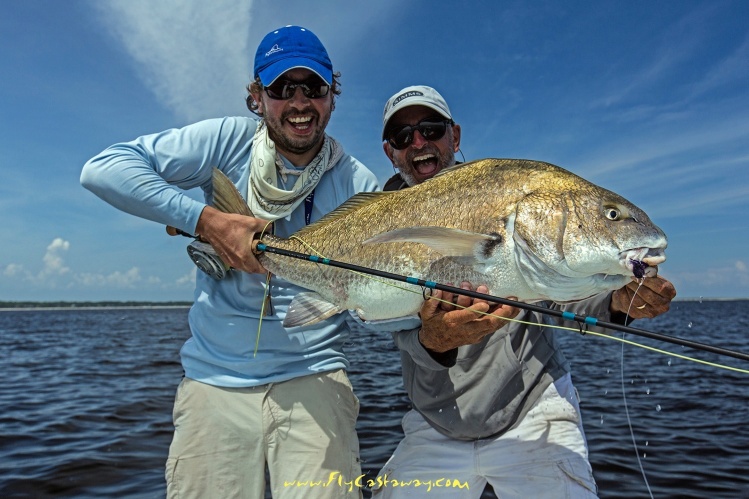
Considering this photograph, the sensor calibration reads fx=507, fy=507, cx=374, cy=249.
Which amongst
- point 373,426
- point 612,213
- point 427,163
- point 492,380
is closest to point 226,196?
point 427,163

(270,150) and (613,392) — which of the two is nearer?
(270,150)

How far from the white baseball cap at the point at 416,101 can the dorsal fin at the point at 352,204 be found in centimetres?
144

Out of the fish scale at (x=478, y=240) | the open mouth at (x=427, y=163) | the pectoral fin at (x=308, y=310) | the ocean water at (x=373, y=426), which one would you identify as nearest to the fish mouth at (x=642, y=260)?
the fish scale at (x=478, y=240)

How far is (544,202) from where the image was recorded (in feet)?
8.80

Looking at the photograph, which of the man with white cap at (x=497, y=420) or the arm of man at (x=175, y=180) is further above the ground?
the arm of man at (x=175, y=180)

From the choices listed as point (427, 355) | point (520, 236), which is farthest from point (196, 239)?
point (520, 236)

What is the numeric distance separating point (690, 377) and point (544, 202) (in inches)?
533

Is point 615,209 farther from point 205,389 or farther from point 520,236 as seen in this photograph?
point 205,389

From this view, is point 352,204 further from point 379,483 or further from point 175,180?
point 379,483

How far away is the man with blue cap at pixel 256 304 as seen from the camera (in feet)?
9.72

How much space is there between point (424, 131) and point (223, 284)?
2.12 metres

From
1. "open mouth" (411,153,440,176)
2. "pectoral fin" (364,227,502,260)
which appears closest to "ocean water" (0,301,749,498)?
"open mouth" (411,153,440,176)

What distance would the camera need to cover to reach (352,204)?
320 cm

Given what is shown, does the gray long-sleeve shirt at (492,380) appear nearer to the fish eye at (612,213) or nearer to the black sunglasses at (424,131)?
the fish eye at (612,213)
